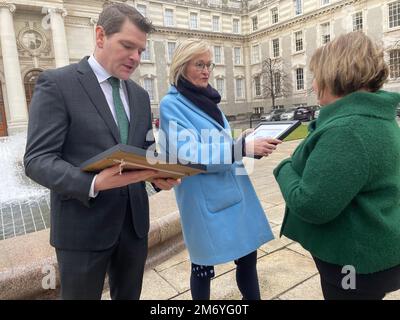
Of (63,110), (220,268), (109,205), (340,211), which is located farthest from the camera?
(220,268)

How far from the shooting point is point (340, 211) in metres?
1.39

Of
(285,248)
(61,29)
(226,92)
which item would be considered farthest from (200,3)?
(285,248)

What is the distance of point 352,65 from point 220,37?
43.2 metres

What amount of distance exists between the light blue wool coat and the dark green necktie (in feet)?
1.04

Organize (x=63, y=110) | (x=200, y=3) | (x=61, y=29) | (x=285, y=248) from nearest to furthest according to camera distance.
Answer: (x=63, y=110)
(x=285, y=248)
(x=61, y=29)
(x=200, y=3)

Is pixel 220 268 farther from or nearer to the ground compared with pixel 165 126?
nearer to the ground

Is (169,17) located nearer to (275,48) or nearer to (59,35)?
(275,48)

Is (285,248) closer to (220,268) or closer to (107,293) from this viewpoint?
(220,268)

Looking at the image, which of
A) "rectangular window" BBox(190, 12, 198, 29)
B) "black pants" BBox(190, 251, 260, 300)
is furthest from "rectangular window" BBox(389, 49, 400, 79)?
"black pants" BBox(190, 251, 260, 300)

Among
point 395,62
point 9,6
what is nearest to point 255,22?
point 395,62

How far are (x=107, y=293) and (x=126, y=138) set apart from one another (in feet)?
6.20

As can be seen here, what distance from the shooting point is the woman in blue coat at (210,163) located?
1970 millimetres

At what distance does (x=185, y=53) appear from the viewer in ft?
6.76

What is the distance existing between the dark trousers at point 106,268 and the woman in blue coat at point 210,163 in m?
0.39
